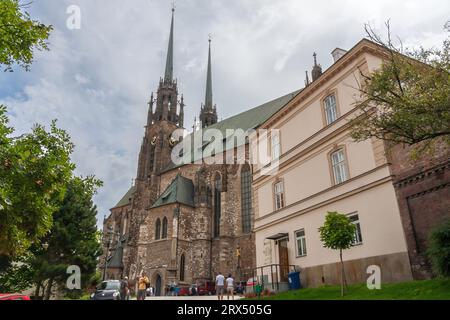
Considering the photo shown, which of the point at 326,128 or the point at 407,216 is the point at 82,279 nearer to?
the point at 326,128

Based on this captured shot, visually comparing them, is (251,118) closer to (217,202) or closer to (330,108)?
(217,202)

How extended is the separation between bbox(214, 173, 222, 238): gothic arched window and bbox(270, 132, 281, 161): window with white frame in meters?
18.5

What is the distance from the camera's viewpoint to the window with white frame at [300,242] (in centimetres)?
1670

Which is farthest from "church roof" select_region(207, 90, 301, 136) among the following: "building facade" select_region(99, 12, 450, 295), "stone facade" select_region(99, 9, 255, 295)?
"stone facade" select_region(99, 9, 255, 295)

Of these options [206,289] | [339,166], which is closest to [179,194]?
[206,289]

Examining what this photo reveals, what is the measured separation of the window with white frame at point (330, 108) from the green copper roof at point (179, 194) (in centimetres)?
2368

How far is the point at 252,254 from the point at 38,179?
26.1m

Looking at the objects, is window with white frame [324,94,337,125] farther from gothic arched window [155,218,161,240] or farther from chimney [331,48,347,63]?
gothic arched window [155,218,161,240]

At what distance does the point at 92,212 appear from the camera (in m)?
27.4

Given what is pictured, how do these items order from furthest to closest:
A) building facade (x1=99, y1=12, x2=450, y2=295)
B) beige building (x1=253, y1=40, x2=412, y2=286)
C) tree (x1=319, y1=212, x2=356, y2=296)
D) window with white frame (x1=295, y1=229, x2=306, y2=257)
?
window with white frame (x1=295, y1=229, x2=306, y2=257)
beige building (x1=253, y1=40, x2=412, y2=286)
tree (x1=319, y1=212, x2=356, y2=296)
building facade (x1=99, y1=12, x2=450, y2=295)

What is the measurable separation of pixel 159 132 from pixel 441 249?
46.3 meters

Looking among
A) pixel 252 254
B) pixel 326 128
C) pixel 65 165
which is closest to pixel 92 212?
pixel 252 254

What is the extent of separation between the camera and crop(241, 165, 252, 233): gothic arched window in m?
35.8

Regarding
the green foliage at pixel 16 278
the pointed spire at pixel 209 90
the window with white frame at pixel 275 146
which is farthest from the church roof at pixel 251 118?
the green foliage at pixel 16 278
